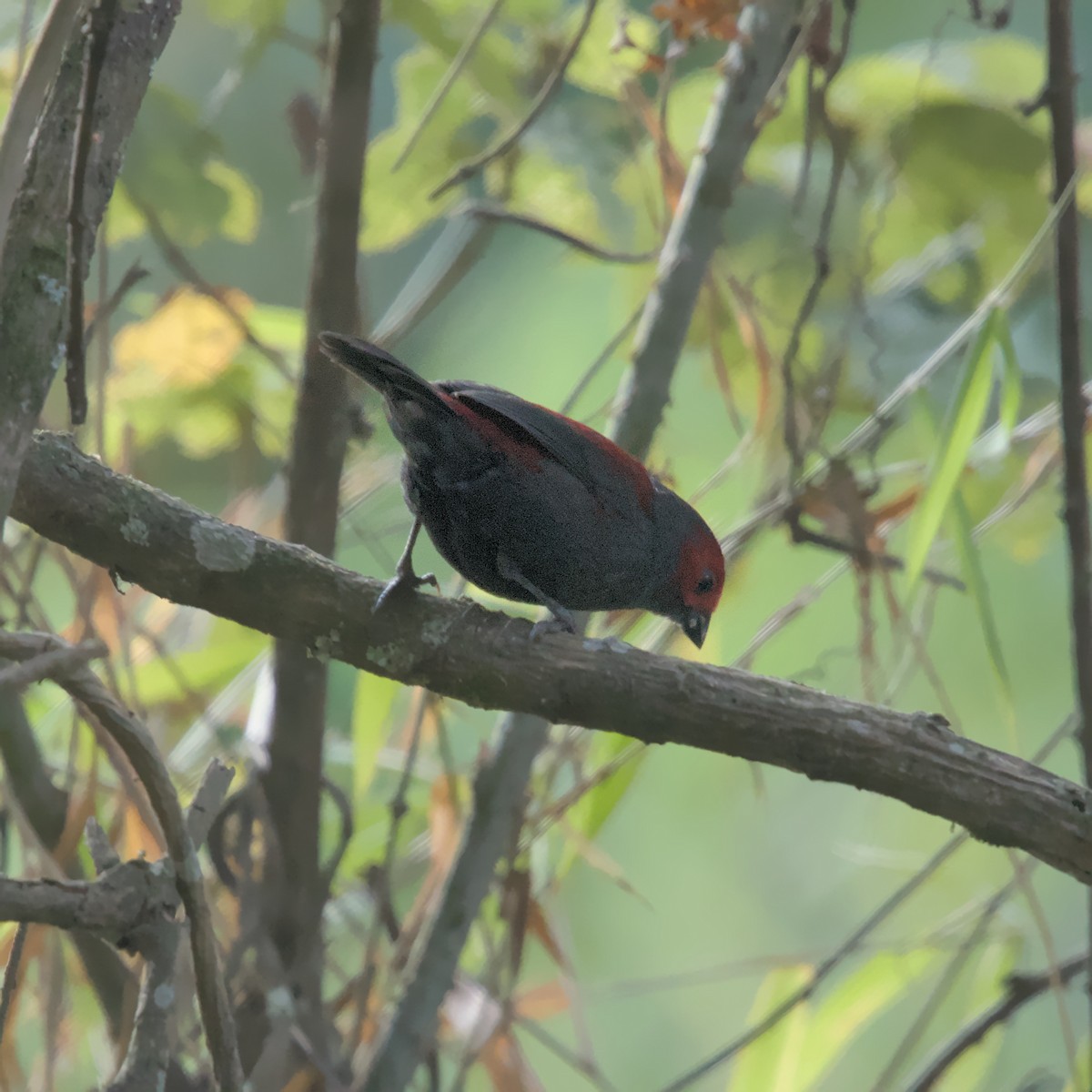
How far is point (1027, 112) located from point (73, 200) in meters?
1.52

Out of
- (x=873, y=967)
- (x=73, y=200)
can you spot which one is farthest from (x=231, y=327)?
(x=873, y=967)

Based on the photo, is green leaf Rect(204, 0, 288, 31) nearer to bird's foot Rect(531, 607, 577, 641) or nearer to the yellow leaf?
the yellow leaf

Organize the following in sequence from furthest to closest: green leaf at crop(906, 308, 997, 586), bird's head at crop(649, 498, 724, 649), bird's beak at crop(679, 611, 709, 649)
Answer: bird's beak at crop(679, 611, 709, 649) → bird's head at crop(649, 498, 724, 649) → green leaf at crop(906, 308, 997, 586)

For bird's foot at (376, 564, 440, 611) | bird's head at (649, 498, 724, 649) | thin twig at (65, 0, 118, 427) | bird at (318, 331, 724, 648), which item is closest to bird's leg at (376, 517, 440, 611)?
bird's foot at (376, 564, 440, 611)

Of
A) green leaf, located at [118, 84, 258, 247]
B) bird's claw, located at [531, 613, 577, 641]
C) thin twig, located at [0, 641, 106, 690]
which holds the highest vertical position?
green leaf, located at [118, 84, 258, 247]

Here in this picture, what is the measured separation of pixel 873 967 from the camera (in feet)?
8.36

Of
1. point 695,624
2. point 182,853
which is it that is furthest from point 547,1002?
point 182,853

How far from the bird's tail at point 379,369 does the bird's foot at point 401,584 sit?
288mm

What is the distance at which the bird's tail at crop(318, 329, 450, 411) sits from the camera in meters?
1.55

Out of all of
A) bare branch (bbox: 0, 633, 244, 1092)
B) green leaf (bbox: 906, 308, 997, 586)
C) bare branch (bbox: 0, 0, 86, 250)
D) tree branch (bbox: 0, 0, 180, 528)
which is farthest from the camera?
green leaf (bbox: 906, 308, 997, 586)

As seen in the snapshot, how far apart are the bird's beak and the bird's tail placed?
28.6 inches

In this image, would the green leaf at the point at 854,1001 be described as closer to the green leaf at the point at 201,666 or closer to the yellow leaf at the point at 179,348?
the green leaf at the point at 201,666

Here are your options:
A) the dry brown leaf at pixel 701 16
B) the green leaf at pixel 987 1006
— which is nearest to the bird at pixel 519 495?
the dry brown leaf at pixel 701 16

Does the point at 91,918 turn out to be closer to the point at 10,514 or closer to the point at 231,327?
the point at 10,514
